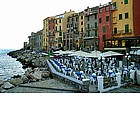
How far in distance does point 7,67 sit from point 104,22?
5.65 feet

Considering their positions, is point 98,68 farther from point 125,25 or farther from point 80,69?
point 125,25

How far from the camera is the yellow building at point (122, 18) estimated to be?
4.12m

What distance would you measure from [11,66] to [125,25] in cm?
198

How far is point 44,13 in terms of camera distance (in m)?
4.28

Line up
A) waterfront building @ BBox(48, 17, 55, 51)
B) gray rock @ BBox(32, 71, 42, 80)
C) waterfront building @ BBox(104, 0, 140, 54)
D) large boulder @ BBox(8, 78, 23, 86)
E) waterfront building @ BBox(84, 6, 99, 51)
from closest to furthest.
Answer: waterfront building @ BBox(104, 0, 140, 54) < waterfront building @ BBox(84, 6, 99, 51) < waterfront building @ BBox(48, 17, 55, 51) < large boulder @ BBox(8, 78, 23, 86) < gray rock @ BBox(32, 71, 42, 80)

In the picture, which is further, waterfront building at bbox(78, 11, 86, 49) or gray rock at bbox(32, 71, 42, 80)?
gray rock at bbox(32, 71, 42, 80)

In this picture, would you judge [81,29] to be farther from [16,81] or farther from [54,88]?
[16,81]

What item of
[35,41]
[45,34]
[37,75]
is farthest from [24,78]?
[45,34]

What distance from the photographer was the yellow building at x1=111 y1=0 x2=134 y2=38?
412cm

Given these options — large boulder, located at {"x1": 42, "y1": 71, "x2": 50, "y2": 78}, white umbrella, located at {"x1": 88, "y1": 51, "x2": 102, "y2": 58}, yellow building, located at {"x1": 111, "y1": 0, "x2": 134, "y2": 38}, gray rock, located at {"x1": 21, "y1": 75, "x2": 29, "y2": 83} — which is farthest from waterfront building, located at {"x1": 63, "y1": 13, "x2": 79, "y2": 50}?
gray rock, located at {"x1": 21, "y1": 75, "x2": 29, "y2": 83}

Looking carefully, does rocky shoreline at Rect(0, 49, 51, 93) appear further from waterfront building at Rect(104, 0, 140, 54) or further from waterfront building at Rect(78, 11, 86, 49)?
Answer: waterfront building at Rect(104, 0, 140, 54)

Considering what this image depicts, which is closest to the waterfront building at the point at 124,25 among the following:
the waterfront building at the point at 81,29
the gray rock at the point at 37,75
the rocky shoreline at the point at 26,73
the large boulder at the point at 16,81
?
the waterfront building at the point at 81,29

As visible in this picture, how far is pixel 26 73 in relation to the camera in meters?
5.20
